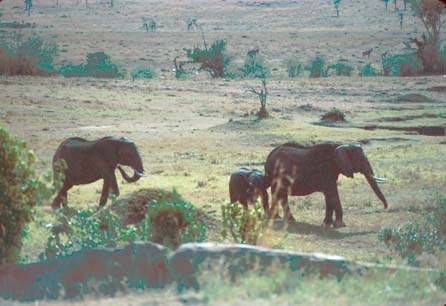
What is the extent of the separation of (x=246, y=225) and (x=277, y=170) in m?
4.82

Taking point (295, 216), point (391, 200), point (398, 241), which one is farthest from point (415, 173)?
point (398, 241)

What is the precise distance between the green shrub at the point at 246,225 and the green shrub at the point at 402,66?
40.9m

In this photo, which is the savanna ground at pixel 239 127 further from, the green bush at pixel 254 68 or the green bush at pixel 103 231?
the green bush at pixel 254 68

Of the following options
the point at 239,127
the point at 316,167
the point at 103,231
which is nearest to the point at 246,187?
the point at 316,167

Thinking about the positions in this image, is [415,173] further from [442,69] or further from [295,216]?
[442,69]

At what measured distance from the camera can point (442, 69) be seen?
50688mm

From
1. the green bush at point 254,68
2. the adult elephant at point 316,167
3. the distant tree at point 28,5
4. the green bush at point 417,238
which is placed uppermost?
the distant tree at point 28,5

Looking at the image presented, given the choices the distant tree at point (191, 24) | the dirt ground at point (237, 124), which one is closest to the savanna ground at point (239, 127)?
the dirt ground at point (237, 124)

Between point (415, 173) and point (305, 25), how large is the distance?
68.4 m

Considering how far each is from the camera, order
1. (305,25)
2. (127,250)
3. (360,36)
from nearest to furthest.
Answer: (127,250) < (360,36) < (305,25)

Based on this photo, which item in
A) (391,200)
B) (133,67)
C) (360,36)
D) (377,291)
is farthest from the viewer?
(360,36)

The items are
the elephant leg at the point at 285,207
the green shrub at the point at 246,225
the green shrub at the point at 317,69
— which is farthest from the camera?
the green shrub at the point at 317,69

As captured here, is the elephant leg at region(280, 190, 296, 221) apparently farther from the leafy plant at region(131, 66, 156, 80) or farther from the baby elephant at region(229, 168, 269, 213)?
the leafy plant at region(131, 66, 156, 80)

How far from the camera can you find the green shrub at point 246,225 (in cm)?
997
